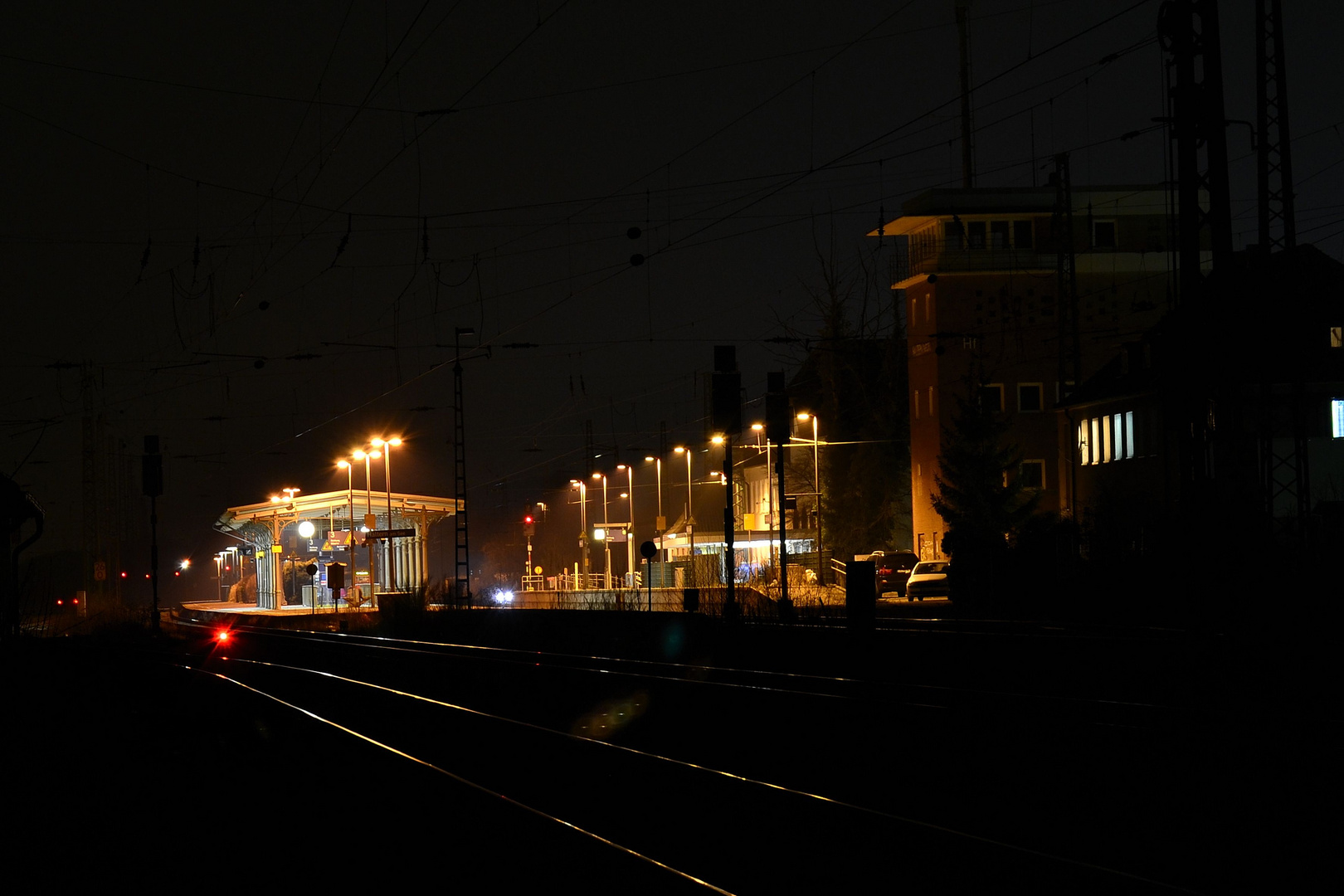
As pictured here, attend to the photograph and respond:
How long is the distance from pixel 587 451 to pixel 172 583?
271ft

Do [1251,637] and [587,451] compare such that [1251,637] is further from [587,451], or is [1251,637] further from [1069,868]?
[587,451]

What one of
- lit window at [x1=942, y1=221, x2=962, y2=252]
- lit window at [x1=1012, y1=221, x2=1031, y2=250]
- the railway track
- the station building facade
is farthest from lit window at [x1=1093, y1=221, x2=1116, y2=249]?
the railway track

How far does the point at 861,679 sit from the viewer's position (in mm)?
22219

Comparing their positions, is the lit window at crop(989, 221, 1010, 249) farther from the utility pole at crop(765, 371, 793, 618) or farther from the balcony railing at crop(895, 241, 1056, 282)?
the utility pole at crop(765, 371, 793, 618)

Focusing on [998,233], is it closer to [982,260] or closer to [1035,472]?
[982,260]

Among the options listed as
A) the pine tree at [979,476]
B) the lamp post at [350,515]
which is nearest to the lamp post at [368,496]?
the lamp post at [350,515]

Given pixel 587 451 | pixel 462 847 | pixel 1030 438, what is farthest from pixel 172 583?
pixel 462 847

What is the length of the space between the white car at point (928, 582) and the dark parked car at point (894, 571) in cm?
371

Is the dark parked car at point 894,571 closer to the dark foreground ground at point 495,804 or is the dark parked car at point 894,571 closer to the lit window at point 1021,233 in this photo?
the lit window at point 1021,233

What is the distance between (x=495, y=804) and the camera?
474 inches

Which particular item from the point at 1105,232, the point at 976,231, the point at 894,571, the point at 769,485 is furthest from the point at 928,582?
the point at 1105,232

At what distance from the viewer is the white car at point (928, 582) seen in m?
47.9

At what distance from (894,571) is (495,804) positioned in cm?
4419

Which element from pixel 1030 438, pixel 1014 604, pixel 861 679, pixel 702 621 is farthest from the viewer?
pixel 1030 438
